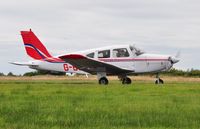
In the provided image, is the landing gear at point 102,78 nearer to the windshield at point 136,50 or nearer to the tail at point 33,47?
the windshield at point 136,50

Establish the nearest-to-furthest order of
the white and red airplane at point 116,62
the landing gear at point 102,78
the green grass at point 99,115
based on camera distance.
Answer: the green grass at point 99,115 → the landing gear at point 102,78 → the white and red airplane at point 116,62

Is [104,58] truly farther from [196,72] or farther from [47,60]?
[196,72]

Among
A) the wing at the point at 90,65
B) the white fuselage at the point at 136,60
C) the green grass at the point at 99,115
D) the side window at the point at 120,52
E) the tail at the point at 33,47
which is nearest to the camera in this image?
the green grass at the point at 99,115

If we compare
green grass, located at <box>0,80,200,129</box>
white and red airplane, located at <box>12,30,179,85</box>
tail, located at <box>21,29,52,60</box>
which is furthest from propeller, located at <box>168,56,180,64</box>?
green grass, located at <box>0,80,200,129</box>

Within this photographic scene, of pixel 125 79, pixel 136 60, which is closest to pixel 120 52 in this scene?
pixel 136 60

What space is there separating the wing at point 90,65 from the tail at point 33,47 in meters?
4.88

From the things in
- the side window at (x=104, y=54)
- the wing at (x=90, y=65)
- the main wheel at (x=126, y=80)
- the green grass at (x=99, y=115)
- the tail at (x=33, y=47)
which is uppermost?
the tail at (x=33, y=47)

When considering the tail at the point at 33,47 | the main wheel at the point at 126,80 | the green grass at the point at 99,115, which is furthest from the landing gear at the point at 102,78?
the green grass at the point at 99,115

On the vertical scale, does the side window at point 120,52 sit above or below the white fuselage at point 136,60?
above

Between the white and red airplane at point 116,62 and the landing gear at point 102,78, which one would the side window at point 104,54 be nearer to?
the white and red airplane at point 116,62

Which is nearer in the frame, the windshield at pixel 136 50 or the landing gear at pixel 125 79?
the windshield at pixel 136 50

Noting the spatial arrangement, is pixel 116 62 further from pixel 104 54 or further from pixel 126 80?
pixel 126 80

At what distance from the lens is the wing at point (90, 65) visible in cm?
3123

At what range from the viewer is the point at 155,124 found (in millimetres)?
9406
